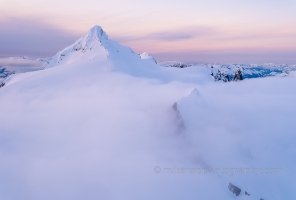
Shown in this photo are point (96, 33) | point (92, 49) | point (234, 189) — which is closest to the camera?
point (234, 189)

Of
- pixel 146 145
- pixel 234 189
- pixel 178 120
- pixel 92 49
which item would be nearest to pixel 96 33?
pixel 92 49

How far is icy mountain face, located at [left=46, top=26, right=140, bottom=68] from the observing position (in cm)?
6838

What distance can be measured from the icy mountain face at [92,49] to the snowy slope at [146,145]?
38.0 metres

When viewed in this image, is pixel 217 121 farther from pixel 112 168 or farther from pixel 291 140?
pixel 112 168

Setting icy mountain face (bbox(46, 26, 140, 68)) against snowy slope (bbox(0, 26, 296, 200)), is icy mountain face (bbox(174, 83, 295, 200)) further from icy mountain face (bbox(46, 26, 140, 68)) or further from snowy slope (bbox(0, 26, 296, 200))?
icy mountain face (bbox(46, 26, 140, 68))

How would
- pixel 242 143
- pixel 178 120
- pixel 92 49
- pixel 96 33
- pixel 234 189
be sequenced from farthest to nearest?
pixel 96 33 → pixel 92 49 → pixel 178 120 → pixel 242 143 → pixel 234 189

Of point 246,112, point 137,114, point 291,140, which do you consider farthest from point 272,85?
point 137,114

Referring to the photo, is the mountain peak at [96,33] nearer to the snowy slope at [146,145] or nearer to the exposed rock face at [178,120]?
the snowy slope at [146,145]

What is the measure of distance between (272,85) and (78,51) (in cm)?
6385

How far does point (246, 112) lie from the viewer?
24.1 m

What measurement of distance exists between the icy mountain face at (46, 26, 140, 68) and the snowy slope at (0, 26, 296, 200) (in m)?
38.0

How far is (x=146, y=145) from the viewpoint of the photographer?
20203mm

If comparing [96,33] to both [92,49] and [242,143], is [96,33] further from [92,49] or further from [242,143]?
[242,143]

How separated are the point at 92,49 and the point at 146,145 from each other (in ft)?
191
